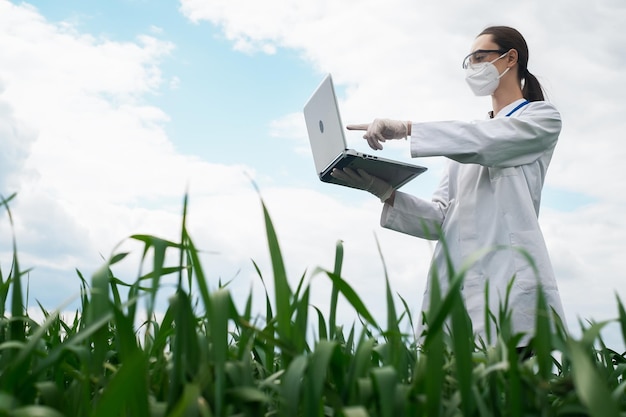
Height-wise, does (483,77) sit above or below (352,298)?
above

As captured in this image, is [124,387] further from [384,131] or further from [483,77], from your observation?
[483,77]

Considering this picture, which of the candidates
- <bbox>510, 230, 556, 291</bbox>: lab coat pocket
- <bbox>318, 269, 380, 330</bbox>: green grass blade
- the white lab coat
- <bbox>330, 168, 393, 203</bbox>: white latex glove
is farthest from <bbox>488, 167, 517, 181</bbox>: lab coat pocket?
<bbox>318, 269, 380, 330</bbox>: green grass blade

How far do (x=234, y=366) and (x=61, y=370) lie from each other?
0.35 meters

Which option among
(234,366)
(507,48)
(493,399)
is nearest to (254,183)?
(234,366)

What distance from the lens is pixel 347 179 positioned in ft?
9.48

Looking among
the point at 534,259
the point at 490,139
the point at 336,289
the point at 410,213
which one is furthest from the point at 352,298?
the point at 410,213

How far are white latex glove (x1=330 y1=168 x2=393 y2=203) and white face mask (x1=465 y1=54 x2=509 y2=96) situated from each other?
57cm

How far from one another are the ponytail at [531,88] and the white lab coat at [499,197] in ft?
0.69

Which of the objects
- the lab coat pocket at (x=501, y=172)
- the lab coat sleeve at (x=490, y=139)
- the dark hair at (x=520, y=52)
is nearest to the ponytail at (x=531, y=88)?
the dark hair at (x=520, y=52)

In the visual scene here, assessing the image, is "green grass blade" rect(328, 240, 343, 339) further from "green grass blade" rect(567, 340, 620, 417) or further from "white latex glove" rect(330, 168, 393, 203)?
"white latex glove" rect(330, 168, 393, 203)

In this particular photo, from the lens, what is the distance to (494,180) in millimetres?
2697

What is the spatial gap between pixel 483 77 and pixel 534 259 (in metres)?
0.92

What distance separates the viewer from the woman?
2496mm

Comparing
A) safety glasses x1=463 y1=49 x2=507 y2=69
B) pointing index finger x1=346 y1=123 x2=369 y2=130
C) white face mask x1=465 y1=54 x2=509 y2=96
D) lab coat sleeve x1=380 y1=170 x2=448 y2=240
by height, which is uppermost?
safety glasses x1=463 y1=49 x2=507 y2=69
